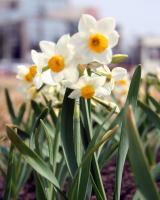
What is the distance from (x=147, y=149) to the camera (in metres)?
2.13

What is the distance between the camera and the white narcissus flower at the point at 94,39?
1.01 metres

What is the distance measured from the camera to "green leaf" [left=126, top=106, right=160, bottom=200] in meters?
0.85

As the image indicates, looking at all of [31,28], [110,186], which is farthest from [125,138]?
[31,28]

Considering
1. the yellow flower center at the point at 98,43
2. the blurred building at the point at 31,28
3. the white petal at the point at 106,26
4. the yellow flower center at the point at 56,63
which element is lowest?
the blurred building at the point at 31,28

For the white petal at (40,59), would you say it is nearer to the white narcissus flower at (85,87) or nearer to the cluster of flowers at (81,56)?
the cluster of flowers at (81,56)

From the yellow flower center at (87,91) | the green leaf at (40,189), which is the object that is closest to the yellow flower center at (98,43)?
the yellow flower center at (87,91)

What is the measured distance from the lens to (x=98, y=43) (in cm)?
102

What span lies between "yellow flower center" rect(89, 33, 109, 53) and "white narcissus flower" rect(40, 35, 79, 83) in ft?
0.18

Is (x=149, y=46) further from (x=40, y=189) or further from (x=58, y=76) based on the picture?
(x=58, y=76)

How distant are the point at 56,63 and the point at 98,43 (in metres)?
0.12

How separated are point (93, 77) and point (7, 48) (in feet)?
A: 131

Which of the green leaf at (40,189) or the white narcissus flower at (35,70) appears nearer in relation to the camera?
the white narcissus flower at (35,70)

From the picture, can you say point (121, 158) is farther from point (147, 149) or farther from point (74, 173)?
point (147, 149)

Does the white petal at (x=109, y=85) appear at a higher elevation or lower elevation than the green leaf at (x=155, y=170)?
higher
